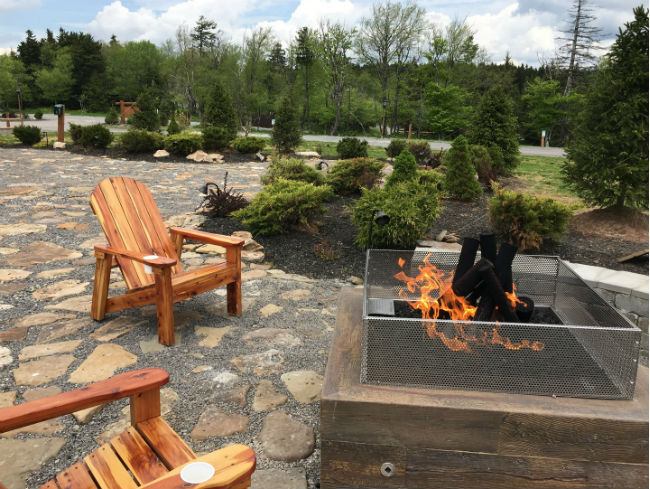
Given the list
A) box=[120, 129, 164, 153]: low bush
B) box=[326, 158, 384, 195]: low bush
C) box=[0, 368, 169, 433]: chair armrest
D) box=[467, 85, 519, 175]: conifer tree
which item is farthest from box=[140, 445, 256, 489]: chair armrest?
box=[120, 129, 164, 153]: low bush

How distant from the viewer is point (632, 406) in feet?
5.74

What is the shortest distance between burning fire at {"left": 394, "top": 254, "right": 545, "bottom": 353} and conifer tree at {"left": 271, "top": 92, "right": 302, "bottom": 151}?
11618 mm

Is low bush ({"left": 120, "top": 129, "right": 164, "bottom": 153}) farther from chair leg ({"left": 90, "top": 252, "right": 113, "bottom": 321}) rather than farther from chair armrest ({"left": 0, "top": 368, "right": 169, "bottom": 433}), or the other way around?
chair armrest ({"left": 0, "top": 368, "right": 169, "bottom": 433})

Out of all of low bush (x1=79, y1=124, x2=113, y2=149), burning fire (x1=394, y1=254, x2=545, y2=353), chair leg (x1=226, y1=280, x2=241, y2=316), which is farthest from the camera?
low bush (x1=79, y1=124, x2=113, y2=149)

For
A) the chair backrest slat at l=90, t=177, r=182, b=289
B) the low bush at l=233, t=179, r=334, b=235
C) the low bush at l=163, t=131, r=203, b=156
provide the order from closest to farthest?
the chair backrest slat at l=90, t=177, r=182, b=289 → the low bush at l=233, t=179, r=334, b=235 → the low bush at l=163, t=131, r=203, b=156

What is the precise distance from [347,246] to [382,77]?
81.7 feet

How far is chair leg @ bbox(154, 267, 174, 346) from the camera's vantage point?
3.02 metres

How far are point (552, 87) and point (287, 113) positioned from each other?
617 inches

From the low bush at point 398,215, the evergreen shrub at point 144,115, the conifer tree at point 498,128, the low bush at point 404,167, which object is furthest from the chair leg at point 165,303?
the evergreen shrub at point 144,115

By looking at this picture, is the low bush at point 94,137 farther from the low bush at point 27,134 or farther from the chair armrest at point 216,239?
the chair armrest at point 216,239

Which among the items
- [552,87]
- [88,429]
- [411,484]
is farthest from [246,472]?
[552,87]

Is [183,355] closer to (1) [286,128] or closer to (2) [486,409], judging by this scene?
(2) [486,409]

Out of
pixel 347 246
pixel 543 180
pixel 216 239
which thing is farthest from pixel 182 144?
pixel 216 239

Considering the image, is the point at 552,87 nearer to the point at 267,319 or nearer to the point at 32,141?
the point at 32,141
